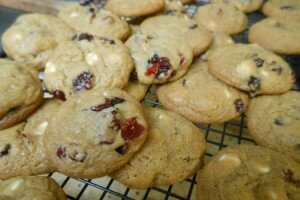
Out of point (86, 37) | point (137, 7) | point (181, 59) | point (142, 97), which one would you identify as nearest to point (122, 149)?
point (142, 97)

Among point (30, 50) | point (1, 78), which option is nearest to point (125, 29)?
point (30, 50)

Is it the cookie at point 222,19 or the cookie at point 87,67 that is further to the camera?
the cookie at point 222,19

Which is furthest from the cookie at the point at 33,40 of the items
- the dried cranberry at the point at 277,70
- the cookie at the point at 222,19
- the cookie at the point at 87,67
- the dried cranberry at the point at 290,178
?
the dried cranberry at the point at 290,178

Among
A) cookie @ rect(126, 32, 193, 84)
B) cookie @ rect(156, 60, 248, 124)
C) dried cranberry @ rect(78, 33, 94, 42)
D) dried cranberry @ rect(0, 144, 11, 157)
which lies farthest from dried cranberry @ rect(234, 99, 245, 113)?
dried cranberry @ rect(0, 144, 11, 157)

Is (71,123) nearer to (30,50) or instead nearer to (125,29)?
(30,50)

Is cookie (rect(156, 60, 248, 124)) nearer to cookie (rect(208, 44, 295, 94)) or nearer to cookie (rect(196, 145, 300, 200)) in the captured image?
cookie (rect(208, 44, 295, 94))

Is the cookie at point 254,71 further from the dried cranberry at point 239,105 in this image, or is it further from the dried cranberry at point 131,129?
the dried cranberry at point 131,129

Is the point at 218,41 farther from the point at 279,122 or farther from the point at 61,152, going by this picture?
the point at 61,152
